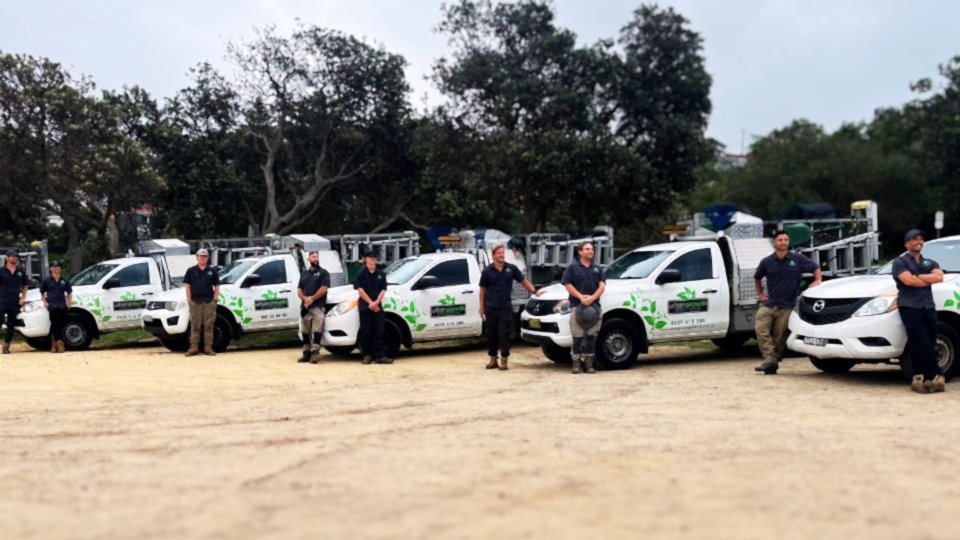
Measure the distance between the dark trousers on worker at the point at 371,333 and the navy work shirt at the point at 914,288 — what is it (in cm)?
708

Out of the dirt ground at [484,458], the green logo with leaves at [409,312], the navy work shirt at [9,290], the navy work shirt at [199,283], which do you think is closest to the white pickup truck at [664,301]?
the dirt ground at [484,458]

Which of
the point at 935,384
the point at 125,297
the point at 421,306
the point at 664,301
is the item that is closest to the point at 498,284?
the point at 664,301

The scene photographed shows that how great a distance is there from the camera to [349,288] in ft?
53.3

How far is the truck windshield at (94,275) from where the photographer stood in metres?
18.8

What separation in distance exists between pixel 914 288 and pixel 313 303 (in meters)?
8.30

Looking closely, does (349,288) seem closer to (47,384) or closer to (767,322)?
(47,384)

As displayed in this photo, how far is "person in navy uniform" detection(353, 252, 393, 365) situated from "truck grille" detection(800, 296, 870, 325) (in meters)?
5.81

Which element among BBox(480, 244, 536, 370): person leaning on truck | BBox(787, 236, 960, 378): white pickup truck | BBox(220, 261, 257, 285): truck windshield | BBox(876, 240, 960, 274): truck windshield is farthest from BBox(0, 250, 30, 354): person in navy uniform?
BBox(876, 240, 960, 274): truck windshield

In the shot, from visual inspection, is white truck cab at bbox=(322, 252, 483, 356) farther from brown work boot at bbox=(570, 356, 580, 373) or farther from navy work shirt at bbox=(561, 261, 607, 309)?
brown work boot at bbox=(570, 356, 580, 373)

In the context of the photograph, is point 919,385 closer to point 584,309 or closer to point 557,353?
point 584,309

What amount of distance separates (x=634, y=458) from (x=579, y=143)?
2146 centimetres

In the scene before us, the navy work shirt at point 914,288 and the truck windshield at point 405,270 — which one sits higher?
the truck windshield at point 405,270

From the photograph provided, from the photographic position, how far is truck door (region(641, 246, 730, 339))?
543 inches

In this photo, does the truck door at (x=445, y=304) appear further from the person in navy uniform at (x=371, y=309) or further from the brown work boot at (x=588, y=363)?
the brown work boot at (x=588, y=363)
